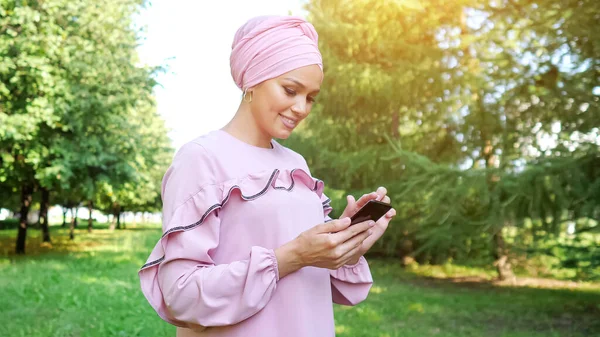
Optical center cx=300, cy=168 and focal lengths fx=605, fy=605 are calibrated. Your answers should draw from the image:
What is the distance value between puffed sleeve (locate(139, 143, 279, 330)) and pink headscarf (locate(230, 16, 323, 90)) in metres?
0.33

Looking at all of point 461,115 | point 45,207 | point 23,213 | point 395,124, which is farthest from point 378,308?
point 45,207

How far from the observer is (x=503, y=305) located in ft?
38.3

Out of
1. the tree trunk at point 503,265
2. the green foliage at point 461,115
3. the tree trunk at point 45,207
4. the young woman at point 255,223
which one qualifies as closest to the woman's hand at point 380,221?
the young woman at point 255,223

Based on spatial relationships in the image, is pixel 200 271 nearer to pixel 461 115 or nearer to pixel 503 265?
pixel 461 115

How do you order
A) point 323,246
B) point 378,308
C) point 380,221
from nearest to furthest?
point 323,246 → point 380,221 → point 378,308

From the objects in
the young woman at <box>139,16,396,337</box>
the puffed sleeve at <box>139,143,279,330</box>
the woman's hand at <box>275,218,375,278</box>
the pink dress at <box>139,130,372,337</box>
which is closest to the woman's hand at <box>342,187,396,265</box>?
the young woman at <box>139,16,396,337</box>

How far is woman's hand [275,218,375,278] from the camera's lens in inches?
55.9

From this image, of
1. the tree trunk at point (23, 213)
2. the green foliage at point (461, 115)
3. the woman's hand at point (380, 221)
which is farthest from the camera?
the tree trunk at point (23, 213)

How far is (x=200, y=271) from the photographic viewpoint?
1.43 meters

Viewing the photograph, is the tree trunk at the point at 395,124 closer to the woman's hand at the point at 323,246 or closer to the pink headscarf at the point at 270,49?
the pink headscarf at the point at 270,49

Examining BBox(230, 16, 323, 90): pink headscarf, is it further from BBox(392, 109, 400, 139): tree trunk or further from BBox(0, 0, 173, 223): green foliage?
BBox(392, 109, 400, 139): tree trunk

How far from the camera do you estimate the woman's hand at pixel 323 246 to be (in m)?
1.42

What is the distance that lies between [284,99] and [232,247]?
0.42m

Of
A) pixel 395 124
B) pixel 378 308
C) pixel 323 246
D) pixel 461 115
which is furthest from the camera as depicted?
pixel 395 124
